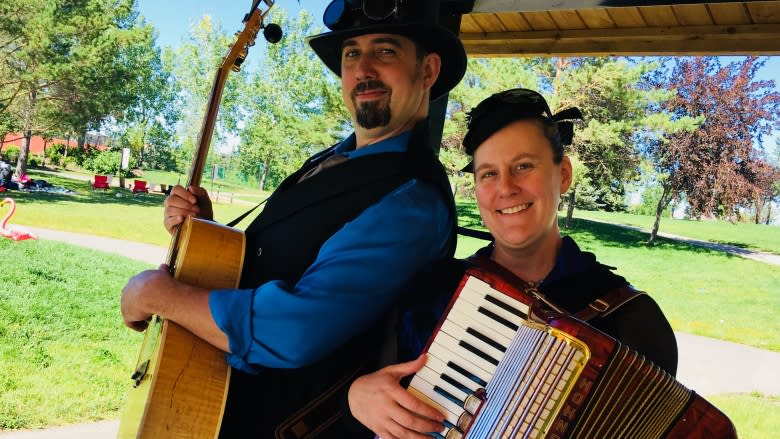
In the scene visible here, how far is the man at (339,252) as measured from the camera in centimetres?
122

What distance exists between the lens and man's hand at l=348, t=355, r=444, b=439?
0.98 metres

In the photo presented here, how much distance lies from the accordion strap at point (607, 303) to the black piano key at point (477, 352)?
8.4 inches

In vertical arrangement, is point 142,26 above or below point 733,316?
above

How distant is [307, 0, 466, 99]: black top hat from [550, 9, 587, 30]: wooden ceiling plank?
51.6 inches

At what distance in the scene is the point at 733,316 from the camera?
1030 centimetres

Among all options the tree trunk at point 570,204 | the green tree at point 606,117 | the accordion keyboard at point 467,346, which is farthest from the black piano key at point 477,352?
the tree trunk at point 570,204

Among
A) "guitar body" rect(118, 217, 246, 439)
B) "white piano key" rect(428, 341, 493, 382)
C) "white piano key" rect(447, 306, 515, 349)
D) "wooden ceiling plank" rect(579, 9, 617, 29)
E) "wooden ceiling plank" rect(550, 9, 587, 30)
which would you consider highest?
"wooden ceiling plank" rect(579, 9, 617, 29)

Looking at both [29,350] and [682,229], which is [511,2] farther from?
[682,229]

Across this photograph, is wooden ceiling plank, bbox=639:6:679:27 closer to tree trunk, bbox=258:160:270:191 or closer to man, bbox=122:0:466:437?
man, bbox=122:0:466:437

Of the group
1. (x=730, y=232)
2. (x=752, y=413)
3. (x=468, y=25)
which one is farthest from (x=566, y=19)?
(x=730, y=232)

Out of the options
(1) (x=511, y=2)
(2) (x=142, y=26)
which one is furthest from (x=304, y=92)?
(1) (x=511, y=2)

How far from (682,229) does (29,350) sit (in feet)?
38.8

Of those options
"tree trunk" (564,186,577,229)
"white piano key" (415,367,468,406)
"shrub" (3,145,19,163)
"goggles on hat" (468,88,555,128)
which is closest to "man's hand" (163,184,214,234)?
"goggles on hat" (468,88,555,128)

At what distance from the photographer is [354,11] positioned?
1567mm
